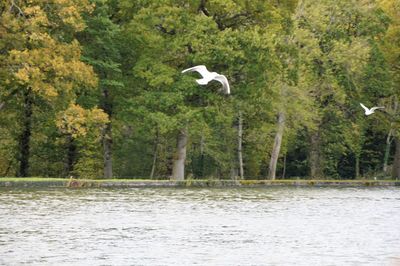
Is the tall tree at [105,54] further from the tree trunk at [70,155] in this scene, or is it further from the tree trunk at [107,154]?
the tree trunk at [70,155]

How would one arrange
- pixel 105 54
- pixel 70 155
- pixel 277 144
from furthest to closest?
pixel 277 144, pixel 70 155, pixel 105 54

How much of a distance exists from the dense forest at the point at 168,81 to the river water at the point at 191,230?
1140 cm

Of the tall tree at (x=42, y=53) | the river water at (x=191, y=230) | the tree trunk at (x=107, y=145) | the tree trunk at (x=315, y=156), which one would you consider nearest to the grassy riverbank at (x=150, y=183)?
the river water at (x=191, y=230)

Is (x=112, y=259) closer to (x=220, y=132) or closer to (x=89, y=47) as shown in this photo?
(x=89, y=47)

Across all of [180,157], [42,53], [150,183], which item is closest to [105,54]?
[42,53]

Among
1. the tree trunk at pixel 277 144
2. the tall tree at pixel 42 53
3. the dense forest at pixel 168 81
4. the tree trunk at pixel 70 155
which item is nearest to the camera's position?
the tall tree at pixel 42 53

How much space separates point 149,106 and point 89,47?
4446 mm

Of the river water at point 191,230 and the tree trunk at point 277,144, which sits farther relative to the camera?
the tree trunk at point 277,144

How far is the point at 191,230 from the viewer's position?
22.7 meters

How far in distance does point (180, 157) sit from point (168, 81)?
14.9 ft

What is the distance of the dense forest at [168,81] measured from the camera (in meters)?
45.7

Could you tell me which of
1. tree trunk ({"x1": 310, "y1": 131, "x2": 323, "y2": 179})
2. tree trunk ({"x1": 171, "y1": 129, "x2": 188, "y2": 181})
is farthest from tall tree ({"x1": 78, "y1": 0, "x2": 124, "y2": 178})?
tree trunk ({"x1": 310, "y1": 131, "x2": 323, "y2": 179})

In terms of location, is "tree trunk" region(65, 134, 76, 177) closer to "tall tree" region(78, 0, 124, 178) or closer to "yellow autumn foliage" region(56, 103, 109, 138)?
"tall tree" region(78, 0, 124, 178)

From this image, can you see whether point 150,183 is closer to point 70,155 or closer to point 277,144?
point 70,155
